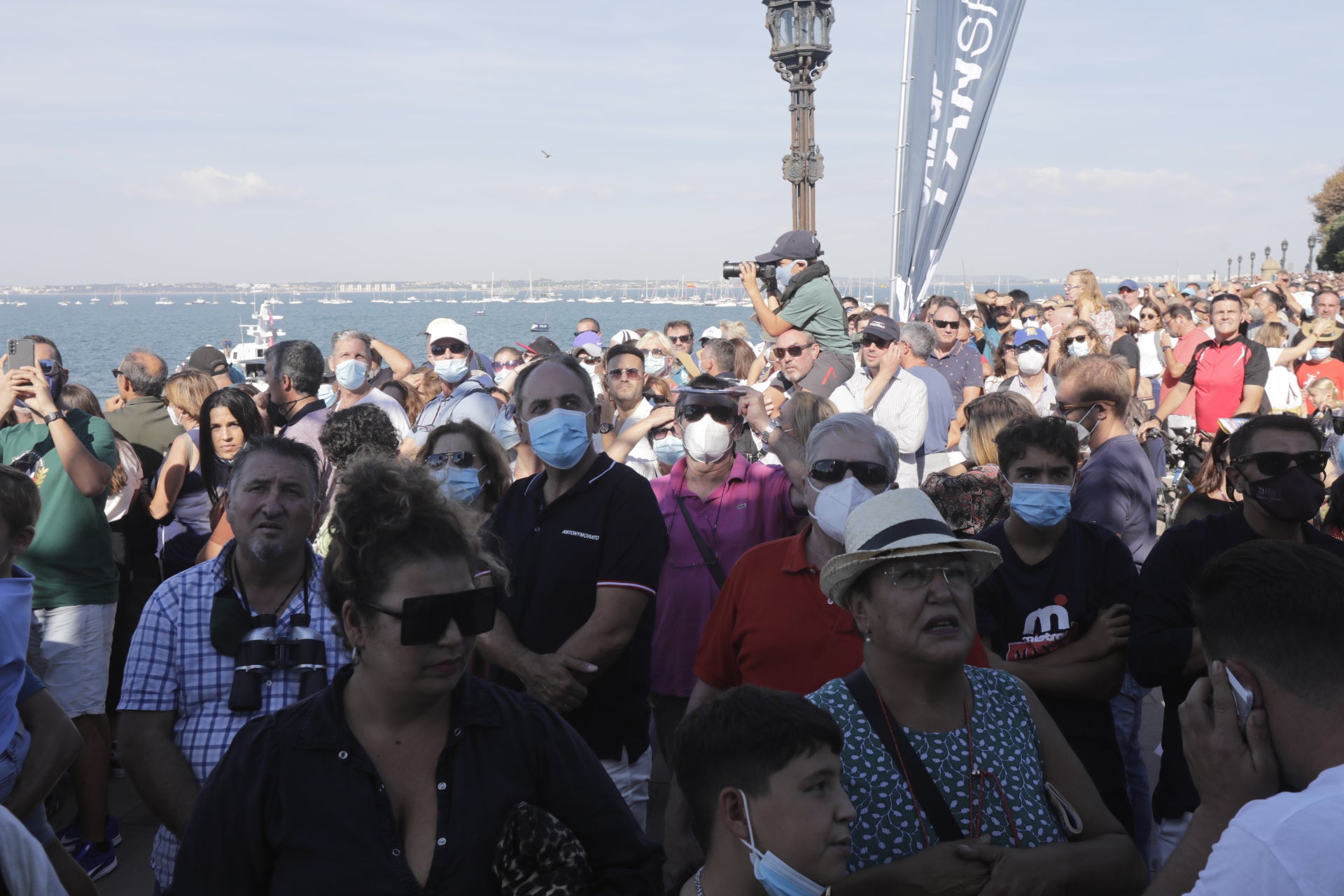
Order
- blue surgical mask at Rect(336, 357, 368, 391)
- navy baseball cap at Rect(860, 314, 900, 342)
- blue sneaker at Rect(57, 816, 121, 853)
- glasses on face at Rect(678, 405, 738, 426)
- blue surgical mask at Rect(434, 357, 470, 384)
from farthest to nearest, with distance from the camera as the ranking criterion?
blue surgical mask at Rect(434, 357, 470, 384) < navy baseball cap at Rect(860, 314, 900, 342) < blue surgical mask at Rect(336, 357, 368, 391) < glasses on face at Rect(678, 405, 738, 426) < blue sneaker at Rect(57, 816, 121, 853)

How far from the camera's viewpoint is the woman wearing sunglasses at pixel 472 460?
14.7 feet

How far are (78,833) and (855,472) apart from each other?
12.4 ft

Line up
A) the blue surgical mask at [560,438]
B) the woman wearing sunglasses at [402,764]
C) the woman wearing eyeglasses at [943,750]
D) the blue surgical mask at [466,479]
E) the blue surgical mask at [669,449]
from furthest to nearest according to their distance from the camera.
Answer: the blue surgical mask at [669,449] < the blue surgical mask at [466,479] < the blue surgical mask at [560,438] < the woman wearing eyeglasses at [943,750] < the woman wearing sunglasses at [402,764]

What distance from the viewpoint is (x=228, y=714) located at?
2809 millimetres

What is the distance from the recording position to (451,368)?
→ 7.63 m

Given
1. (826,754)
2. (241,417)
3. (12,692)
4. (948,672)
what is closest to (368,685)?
(826,754)

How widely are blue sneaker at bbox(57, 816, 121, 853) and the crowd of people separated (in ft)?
0.09

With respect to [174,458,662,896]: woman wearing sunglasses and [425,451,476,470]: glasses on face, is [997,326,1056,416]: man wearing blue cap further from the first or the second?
[174,458,662,896]: woman wearing sunglasses

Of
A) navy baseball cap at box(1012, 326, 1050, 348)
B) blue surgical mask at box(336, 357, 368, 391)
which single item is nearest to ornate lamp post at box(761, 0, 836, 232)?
navy baseball cap at box(1012, 326, 1050, 348)

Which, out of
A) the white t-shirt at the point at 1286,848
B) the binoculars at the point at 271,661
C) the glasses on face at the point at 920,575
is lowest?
the binoculars at the point at 271,661

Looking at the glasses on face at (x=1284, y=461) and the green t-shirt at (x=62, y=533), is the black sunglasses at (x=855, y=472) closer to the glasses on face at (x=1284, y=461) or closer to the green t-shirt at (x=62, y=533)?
the glasses on face at (x=1284, y=461)

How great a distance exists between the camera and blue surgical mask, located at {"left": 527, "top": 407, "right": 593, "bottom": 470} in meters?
3.88

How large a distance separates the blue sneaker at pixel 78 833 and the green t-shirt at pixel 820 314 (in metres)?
4.67

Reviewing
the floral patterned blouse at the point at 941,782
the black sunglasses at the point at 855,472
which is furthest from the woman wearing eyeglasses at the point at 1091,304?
the floral patterned blouse at the point at 941,782
